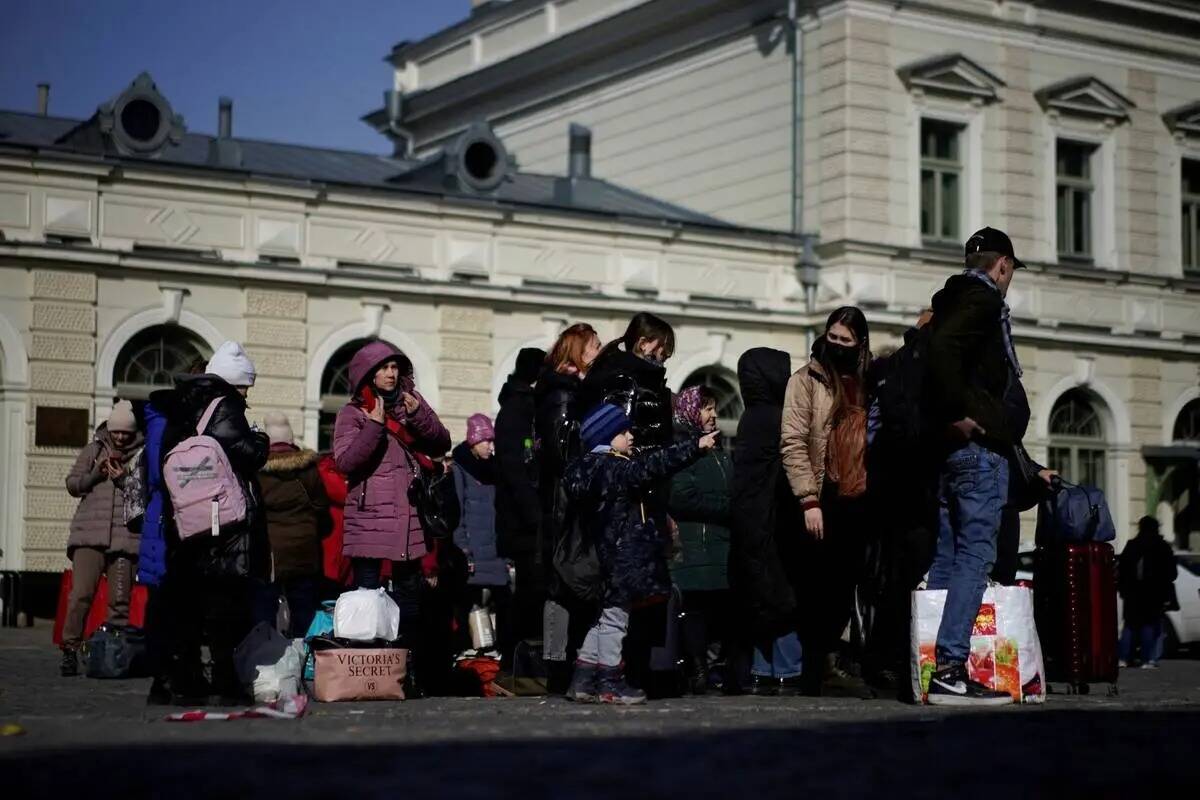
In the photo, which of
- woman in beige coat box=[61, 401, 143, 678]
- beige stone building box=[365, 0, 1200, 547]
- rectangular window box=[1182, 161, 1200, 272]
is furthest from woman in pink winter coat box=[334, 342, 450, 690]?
rectangular window box=[1182, 161, 1200, 272]

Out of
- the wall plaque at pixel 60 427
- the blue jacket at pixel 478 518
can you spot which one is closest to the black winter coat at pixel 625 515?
the blue jacket at pixel 478 518

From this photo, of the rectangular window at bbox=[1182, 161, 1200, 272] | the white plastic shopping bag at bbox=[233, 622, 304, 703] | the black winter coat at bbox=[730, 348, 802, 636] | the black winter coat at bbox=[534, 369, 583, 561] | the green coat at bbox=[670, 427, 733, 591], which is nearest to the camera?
the white plastic shopping bag at bbox=[233, 622, 304, 703]

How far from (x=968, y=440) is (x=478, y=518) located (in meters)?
5.23

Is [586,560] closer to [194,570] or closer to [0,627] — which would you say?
[194,570]

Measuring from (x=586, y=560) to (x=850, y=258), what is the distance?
60.6 ft

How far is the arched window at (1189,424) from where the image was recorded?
1252 inches

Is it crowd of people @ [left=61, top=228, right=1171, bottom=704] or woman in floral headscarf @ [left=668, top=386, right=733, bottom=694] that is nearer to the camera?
crowd of people @ [left=61, top=228, right=1171, bottom=704]

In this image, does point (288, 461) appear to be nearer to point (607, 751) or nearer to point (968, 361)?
point (968, 361)

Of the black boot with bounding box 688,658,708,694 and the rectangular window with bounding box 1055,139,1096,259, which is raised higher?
the rectangular window with bounding box 1055,139,1096,259

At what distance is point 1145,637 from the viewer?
64.4ft

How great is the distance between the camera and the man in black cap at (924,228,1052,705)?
9.73 meters

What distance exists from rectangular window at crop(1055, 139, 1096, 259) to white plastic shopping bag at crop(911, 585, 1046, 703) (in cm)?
2145

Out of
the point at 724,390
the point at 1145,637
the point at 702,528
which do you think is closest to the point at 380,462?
the point at 702,528

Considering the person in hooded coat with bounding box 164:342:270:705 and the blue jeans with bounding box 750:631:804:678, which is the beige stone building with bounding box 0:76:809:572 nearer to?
the blue jeans with bounding box 750:631:804:678
